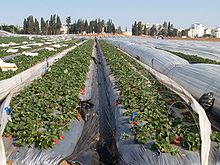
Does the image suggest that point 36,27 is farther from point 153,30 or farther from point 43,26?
point 153,30

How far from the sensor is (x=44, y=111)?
22.3ft

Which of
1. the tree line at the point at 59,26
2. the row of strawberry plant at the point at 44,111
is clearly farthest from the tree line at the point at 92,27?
the row of strawberry plant at the point at 44,111

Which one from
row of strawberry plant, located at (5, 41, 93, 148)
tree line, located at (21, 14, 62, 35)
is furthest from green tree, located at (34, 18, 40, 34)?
row of strawberry plant, located at (5, 41, 93, 148)

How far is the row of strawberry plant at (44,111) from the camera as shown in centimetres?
531

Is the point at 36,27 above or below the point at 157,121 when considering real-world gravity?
above

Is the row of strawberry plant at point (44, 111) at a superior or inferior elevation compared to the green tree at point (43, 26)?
inferior

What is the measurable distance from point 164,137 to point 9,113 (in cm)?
A: 325

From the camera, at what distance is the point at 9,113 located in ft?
20.1

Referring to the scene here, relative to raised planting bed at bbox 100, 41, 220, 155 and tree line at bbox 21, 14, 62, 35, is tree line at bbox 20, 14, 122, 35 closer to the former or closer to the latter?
tree line at bbox 21, 14, 62, 35

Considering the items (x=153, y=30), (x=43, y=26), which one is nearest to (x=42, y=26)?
(x=43, y=26)

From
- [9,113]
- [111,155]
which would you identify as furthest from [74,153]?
[9,113]

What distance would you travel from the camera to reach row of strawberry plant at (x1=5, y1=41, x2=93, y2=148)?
531 centimetres

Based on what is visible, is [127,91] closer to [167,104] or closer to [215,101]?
[167,104]

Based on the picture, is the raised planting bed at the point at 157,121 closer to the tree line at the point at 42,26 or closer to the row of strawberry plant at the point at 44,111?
the row of strawberry plant at the point at 44,111
